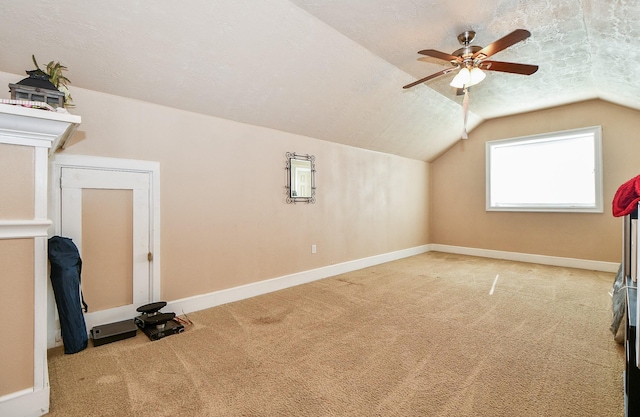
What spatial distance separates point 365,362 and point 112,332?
206cm

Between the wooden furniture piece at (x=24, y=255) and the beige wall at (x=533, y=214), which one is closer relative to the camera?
the wooden furniture piece at (x=24, y=255)

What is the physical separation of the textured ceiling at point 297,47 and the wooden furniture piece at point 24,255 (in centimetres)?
102

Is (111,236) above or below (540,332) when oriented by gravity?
above

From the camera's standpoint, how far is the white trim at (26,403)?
1397 millimetres

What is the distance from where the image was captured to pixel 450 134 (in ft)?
18.6

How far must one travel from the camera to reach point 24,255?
1456 millimetres

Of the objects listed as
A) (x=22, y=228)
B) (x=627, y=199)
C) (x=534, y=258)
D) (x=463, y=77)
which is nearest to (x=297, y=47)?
(x=463, y=77)

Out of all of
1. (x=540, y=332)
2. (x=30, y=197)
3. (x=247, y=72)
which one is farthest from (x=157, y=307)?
(x=540, y=332)

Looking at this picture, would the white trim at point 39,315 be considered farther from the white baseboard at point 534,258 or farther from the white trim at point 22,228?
the white baseboard at point 534,258

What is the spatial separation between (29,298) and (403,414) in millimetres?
2040

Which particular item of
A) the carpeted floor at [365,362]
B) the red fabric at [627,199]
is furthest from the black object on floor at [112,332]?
the red fabric at [627,199]

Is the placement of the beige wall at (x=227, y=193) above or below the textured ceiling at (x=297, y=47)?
below

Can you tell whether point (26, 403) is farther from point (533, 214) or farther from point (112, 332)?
point (533, 214)

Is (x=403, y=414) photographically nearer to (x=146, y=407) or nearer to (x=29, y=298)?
(x=146, y=407)
